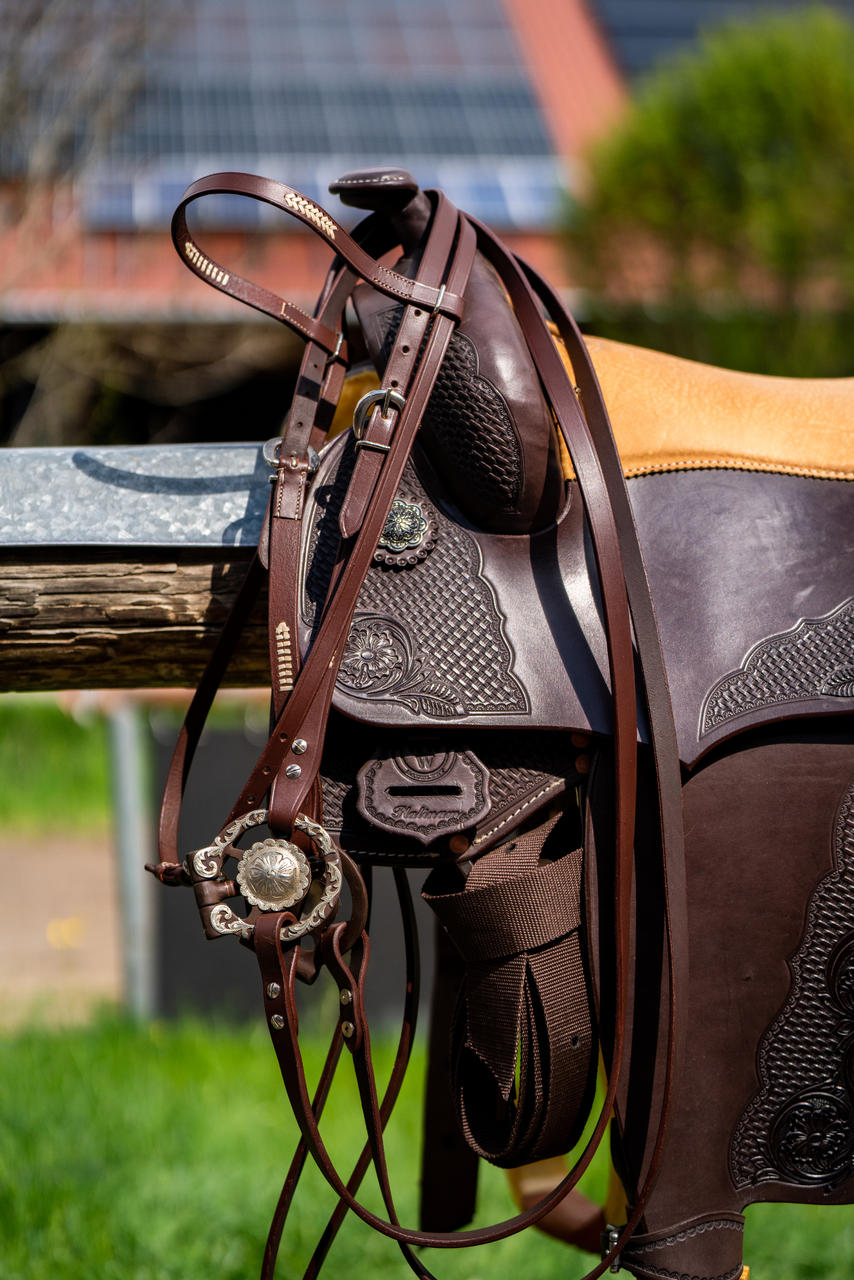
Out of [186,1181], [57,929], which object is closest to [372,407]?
[186,1181]

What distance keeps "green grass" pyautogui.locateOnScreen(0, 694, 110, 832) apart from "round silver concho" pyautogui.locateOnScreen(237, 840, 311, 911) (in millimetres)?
5105

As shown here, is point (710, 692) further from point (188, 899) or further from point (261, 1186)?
point (188, 899)

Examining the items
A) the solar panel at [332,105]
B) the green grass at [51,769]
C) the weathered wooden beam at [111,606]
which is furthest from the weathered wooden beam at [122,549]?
the solar panel at [332,105]

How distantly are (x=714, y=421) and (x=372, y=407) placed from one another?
0.39 m

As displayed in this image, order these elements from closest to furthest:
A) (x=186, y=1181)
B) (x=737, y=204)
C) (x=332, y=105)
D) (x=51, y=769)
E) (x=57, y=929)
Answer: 1. (x=186, y=1181)
2. (x=57, y=929)
3. (x=51, y=769)
4. (x=737, y=204)
5. (x=332, y=105)

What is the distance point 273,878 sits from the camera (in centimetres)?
93

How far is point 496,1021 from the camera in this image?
1001 mm

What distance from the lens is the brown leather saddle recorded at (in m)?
0.98

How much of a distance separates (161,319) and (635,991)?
6773mm

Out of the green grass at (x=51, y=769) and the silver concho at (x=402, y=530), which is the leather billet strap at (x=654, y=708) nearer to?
the silver concho at (x=402, y=530)

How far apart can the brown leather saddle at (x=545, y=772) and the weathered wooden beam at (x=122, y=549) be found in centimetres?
22

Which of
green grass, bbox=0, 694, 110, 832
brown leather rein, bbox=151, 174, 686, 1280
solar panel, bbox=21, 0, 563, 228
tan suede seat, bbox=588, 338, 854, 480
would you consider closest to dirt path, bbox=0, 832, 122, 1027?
green grass, bbox=0, 694, 110, 832

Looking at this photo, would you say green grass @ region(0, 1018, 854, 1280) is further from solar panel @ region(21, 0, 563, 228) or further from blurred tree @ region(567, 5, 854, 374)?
solar panel @ region(21, 0, 563, 228)

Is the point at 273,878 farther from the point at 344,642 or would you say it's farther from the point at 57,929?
the point at 57,929
